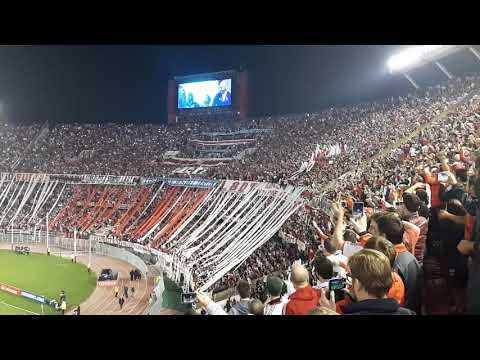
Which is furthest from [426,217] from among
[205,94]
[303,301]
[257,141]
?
[205,94]

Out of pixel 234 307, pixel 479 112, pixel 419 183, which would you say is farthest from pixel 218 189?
pixel 479 112

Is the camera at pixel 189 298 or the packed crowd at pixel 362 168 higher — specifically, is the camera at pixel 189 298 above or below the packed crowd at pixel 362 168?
below

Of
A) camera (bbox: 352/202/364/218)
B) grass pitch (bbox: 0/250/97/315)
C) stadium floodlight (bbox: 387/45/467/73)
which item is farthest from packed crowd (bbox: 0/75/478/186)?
grass pitch (bbox: 0/250/97/315)

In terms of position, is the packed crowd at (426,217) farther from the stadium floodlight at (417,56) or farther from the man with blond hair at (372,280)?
the man with blond hair at (372,280)

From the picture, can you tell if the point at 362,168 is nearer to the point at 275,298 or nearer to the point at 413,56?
the point at 413,56

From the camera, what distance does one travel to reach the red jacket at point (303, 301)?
4609 millimetres

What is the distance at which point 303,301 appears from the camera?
460cm

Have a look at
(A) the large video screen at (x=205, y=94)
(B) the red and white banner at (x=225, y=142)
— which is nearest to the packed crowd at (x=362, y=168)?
(B) the red and white banner at (x=225, y=142)

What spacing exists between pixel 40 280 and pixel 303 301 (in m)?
3.72

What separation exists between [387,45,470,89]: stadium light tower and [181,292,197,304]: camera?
390cm

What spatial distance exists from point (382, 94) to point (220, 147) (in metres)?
2.38

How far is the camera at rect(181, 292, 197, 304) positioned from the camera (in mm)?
5488

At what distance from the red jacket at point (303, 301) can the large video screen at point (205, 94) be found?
2879 mm
